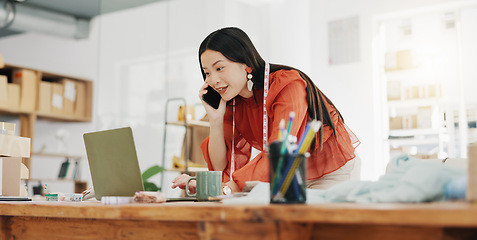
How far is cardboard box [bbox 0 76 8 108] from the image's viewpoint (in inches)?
224

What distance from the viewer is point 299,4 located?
535cm

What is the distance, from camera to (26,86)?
6.04 metres

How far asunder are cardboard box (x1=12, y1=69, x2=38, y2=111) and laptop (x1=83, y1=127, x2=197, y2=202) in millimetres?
4999

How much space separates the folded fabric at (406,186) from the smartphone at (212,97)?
3.35 ft

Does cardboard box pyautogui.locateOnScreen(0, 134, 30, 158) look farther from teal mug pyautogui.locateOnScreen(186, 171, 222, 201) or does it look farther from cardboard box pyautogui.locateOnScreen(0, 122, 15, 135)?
teal mug pyautogui.locateOnScreen(186, 171, 222, 201)

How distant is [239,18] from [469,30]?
2310mm

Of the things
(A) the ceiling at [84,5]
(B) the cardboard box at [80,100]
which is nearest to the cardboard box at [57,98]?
(B) the cardboard box at [80,100]

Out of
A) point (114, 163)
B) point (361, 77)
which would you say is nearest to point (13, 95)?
point (361, 77)

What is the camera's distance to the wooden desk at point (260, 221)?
2.35 feet

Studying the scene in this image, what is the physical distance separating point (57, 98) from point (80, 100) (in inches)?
13.3

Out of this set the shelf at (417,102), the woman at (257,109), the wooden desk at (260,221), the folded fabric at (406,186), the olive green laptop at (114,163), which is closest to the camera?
the wooden desk at (260,221)

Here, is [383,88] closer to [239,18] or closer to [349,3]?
[349,3]

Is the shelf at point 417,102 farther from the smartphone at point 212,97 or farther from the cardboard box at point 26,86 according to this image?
the cardboard box at point 26,86

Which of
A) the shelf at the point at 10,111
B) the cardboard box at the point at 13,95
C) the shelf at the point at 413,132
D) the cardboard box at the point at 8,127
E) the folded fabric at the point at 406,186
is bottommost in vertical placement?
the folded fabric at the point at 406,186
